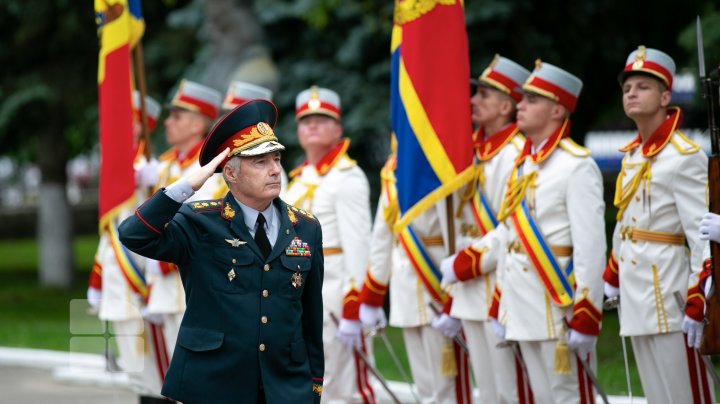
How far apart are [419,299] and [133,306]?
2771 mm

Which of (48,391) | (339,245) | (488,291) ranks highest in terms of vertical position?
(339,245)

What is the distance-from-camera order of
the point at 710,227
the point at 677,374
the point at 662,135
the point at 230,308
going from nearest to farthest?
the point at 230,308
the point at 710,227
the point at 677,374
the point at 662,135

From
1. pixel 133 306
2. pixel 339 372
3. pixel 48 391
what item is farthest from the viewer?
pixel 48 391

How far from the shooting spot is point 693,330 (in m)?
6.42

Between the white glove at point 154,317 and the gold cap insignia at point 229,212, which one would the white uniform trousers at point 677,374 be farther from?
the white glove at point 154,317

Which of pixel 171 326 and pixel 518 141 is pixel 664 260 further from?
pixel 171 326

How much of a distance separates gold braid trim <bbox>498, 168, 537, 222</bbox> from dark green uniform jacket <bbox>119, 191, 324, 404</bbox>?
2.03 metres

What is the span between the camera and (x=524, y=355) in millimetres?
7391

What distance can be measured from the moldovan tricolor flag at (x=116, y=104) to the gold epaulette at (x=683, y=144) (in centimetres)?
438

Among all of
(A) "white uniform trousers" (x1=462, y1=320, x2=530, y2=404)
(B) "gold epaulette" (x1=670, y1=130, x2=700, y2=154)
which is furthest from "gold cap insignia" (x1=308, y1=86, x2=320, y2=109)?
(B) "gold epaulette" (x1=670, y1=130, x2=700, y2=154)

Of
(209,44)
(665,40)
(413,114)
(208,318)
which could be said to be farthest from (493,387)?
(209,44)

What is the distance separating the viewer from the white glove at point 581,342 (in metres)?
6.99

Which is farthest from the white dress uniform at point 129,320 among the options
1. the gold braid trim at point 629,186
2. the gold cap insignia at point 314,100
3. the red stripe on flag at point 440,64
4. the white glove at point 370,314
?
the gold braid trim at point 629,186

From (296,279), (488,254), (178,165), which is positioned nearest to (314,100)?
(178,165)
